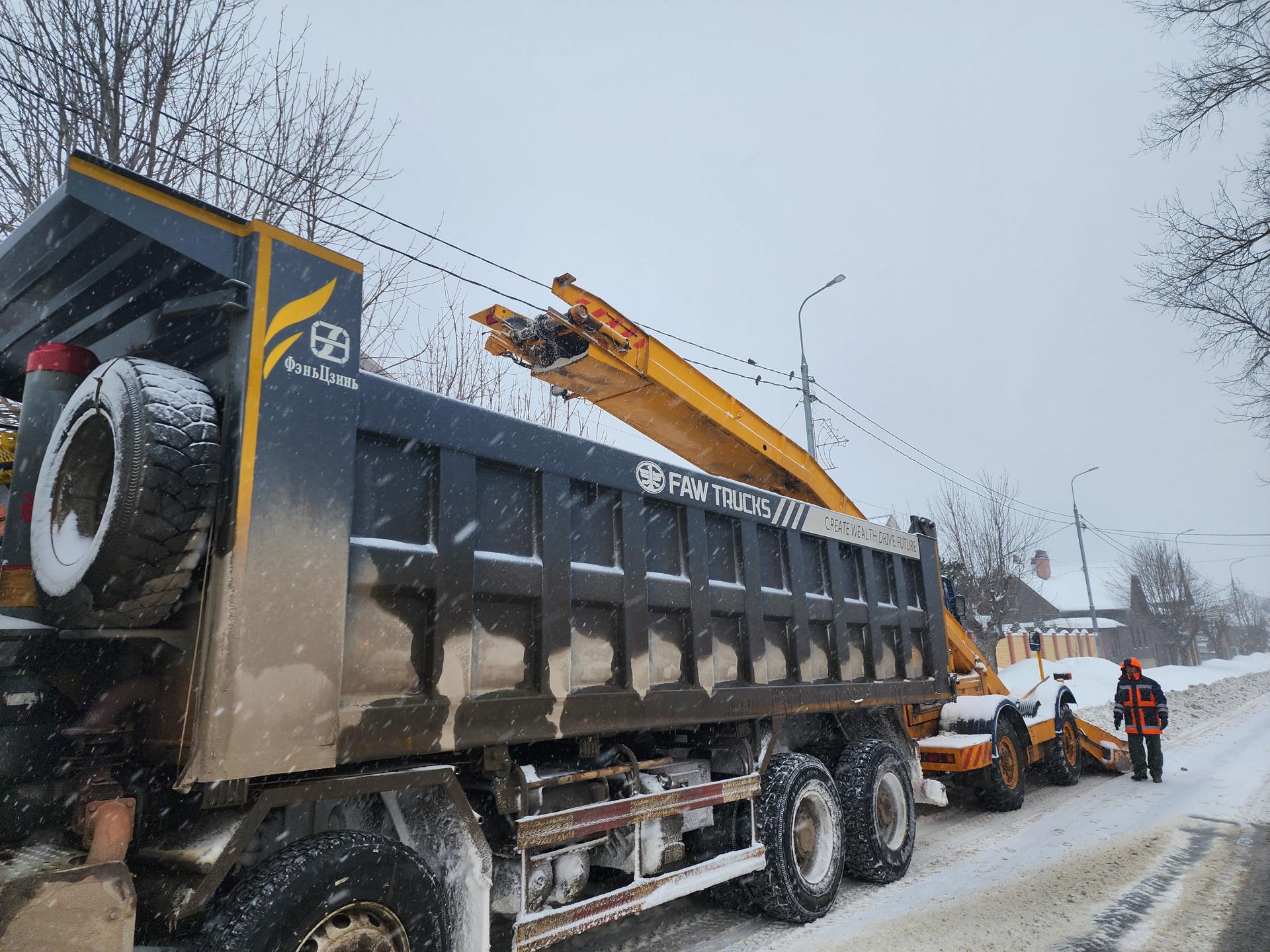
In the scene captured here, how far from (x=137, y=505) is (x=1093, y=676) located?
29231 mm

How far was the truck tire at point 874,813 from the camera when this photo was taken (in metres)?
5.85

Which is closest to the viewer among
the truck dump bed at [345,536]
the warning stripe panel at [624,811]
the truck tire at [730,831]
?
the truck dump bed at [345,536]

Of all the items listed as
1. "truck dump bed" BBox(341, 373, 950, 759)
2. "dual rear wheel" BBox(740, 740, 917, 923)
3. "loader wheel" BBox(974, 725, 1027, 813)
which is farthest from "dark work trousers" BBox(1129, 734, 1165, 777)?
"truck dump bed" BBox(341, 373, 950, 759)

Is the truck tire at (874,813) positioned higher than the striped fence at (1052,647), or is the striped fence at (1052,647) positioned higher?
the striped fence at (1052,647)

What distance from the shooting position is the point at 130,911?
2311 mm

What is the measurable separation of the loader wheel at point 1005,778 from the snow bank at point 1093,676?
2012 mm

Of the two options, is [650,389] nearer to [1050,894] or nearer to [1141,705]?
[1050,894]

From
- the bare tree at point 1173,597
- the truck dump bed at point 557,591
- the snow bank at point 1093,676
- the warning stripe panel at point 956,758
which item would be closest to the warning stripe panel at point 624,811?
the truck dump bed at point 557,591

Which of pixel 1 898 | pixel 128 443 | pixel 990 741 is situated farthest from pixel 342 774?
pixel 990 741

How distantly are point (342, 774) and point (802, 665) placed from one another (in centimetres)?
334

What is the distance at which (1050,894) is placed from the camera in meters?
5.44

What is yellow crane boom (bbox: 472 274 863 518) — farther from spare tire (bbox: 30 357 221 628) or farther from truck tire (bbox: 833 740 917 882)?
spare tire (bbox: 30 357 221 628)

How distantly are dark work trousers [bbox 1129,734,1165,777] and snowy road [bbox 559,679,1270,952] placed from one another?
1.38 m

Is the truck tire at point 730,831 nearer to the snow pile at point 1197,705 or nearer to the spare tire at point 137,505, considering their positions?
the spare tire at point 137,505
